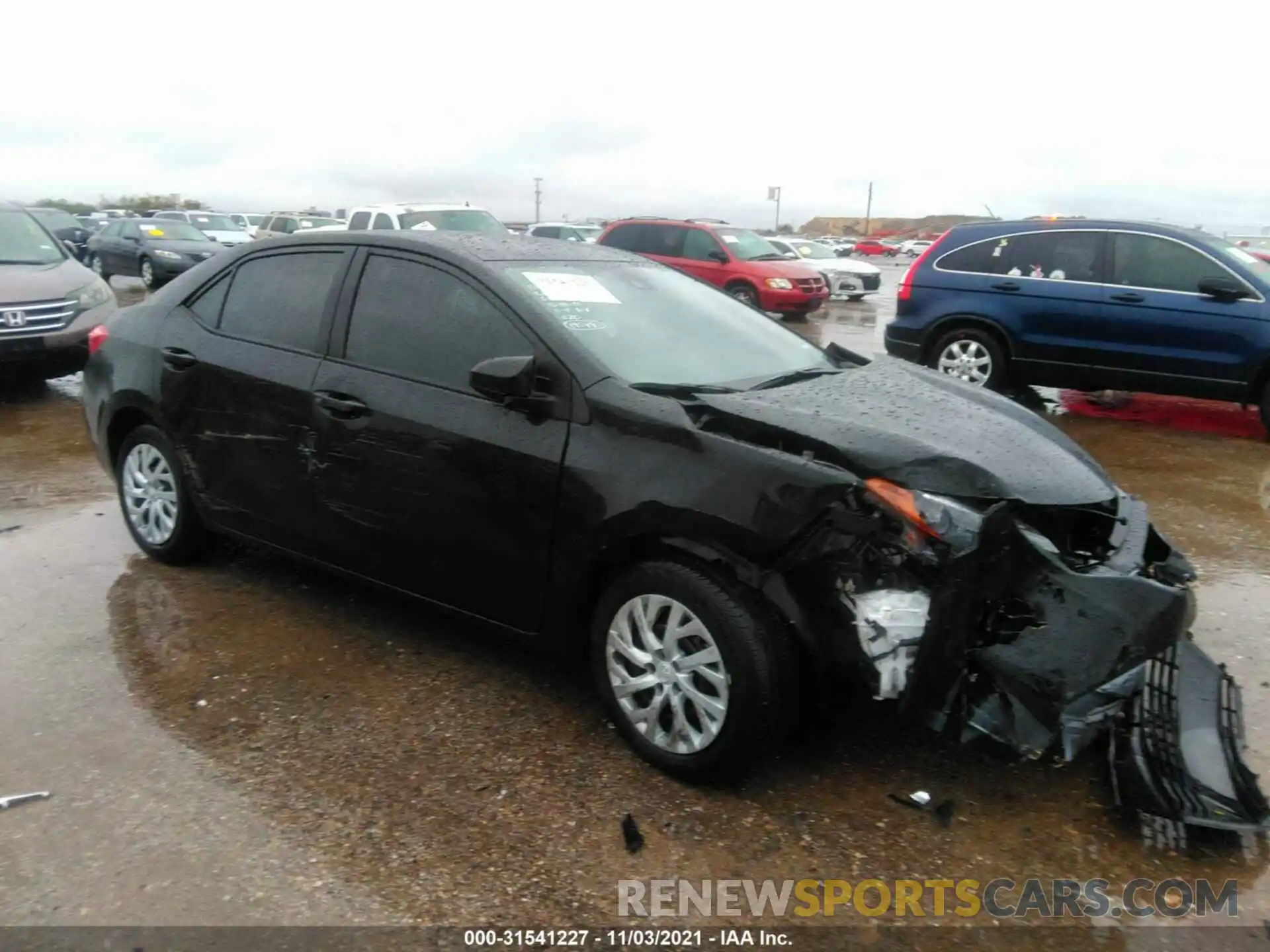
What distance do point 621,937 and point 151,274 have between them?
74.6 ft

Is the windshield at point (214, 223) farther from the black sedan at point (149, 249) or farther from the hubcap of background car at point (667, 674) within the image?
the hubcap of background car at point (667, 674)

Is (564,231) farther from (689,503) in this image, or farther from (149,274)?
(689,503)

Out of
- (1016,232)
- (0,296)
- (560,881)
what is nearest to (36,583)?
(560,881)

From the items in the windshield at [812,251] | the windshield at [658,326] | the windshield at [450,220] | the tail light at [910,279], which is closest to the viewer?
the windshield at [658,326]

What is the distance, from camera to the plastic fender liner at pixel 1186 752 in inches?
110

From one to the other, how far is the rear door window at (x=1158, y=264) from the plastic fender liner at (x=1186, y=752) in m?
6.03

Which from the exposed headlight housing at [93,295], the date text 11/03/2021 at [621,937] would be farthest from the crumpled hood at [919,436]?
the exposed headlight housing at [93,295]

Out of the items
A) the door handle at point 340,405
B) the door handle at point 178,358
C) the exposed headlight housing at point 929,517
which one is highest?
the door handle at point 178,358

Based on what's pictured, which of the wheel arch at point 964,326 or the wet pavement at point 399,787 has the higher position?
the wheel arch at point 964,326

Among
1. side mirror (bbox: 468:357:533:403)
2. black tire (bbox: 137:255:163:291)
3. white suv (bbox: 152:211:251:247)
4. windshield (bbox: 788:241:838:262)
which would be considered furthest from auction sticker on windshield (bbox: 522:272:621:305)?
white suv (bbox: 152:211:251:247)

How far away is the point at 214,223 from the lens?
2816 cm

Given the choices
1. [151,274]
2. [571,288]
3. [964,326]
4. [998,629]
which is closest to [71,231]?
[151,274]

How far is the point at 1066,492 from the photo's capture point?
10.3 feet

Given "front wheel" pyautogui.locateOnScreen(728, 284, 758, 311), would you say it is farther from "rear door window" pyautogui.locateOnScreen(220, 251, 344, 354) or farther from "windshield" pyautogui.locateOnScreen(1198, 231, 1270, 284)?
"rear door window" pyautogui.locateOnScreen(220, 251, 344, 354)
